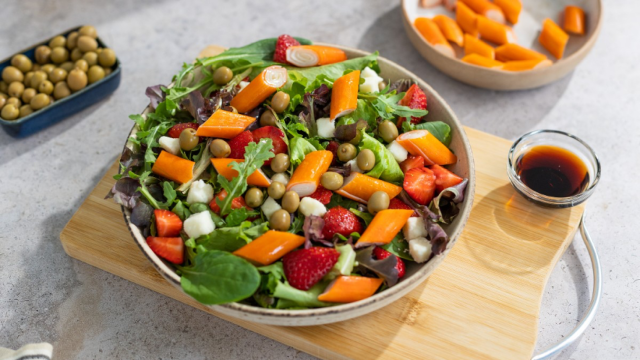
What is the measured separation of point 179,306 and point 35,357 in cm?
52

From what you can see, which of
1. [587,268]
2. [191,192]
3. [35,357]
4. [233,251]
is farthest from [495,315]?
[35,357]

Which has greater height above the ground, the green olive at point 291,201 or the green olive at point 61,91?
the green olive at point 61,91

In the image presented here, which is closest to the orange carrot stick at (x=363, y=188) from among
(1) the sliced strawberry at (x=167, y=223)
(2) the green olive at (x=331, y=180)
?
(2) the green olive at (x=331, y=180)

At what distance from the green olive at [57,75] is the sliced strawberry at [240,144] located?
1.23m

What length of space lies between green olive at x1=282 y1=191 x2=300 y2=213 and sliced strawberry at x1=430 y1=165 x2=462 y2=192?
536mm

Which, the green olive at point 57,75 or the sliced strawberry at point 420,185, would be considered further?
the green olive at point 57,75

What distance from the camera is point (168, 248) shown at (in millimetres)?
1968

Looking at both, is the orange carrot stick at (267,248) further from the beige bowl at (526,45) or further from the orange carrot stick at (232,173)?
the beige bowl at (526,45)

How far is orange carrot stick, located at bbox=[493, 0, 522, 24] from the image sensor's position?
10.5ft

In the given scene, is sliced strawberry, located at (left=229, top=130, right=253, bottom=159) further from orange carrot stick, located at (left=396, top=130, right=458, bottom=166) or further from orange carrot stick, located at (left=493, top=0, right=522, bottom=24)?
orange carrot stick, located at (left=493, top=0, right=522, bottom=24)

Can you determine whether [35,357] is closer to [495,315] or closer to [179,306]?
[179,306]

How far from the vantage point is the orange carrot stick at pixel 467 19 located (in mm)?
3158

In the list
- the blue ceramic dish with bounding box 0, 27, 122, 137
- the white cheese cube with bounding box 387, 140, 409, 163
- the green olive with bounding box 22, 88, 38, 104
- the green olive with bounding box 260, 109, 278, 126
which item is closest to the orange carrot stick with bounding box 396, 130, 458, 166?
the white cheese cube with bounding box 387, 140, 409, 163

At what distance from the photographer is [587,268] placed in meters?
2.43
